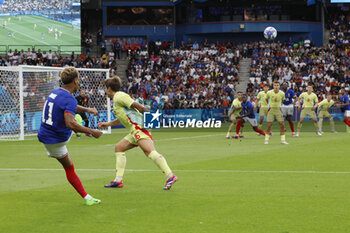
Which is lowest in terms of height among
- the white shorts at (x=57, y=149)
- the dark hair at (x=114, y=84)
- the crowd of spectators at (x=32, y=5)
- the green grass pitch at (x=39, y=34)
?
the white shorts at (x=57, y=149)

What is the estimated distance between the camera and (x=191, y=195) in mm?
9859

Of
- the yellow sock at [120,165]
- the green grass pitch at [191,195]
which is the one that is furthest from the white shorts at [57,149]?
the yellow sock at [120,165]

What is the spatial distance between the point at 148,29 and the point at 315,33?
1580 cm

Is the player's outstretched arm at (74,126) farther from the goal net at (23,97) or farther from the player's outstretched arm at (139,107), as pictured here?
the goal net at (23,97)

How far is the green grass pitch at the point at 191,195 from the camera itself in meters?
7.58

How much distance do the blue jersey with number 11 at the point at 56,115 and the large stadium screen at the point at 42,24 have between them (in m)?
37.5

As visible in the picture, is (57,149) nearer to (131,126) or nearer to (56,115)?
(56,115)

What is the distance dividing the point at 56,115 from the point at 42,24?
128ft

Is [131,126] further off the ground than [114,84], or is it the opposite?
[114,84]

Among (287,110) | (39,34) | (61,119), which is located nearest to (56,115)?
(61,119)

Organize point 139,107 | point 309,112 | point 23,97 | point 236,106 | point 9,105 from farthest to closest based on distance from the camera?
point 23,97, point 9,105, point 309,112, point 236,106, point 139,107

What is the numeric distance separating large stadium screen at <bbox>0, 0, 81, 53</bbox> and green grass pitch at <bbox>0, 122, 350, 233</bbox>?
96.3ft

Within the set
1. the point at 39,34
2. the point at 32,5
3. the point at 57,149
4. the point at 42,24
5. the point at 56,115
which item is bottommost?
the point at 57,149

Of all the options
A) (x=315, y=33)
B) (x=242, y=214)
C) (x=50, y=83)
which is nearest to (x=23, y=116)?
(x=50, y=83)
